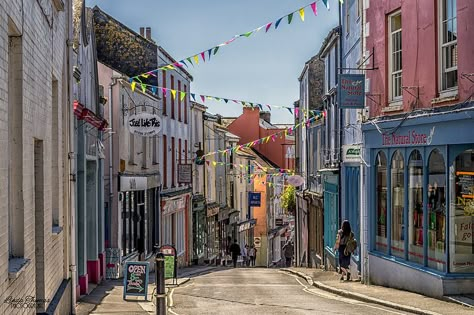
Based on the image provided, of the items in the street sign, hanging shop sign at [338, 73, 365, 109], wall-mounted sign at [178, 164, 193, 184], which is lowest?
the street sign

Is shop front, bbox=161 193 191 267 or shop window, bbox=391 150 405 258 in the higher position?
shop window, bbox=391 150 405 258

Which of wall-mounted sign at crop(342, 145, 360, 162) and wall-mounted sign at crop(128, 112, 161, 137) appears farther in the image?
wall-mounted sign at crop(128, 112, 161, 137)

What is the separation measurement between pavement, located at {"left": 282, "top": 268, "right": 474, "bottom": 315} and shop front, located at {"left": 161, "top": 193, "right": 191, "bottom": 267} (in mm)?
13081

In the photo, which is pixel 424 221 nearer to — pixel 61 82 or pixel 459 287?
pixel 459 287

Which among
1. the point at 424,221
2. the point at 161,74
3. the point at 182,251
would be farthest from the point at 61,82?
the point at 182,251

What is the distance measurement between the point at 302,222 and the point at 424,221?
25.3m

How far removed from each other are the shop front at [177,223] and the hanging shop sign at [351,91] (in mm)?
14973

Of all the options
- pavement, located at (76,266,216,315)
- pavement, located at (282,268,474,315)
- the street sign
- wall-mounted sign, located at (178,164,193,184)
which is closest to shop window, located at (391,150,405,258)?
pavement, located at (282,268,474,315)

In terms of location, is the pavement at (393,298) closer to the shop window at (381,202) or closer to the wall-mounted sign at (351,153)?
the shop window at (381,202)

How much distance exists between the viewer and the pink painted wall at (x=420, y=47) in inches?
573

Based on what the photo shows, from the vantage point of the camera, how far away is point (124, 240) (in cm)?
2747

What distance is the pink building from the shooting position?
15.1 meters

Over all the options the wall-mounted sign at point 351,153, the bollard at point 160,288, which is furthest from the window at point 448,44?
the bollard at point 160,288

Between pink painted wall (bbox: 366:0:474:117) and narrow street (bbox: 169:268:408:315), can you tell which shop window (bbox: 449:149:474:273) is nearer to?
pink painted wall (bbox: 366:0:474:117)
